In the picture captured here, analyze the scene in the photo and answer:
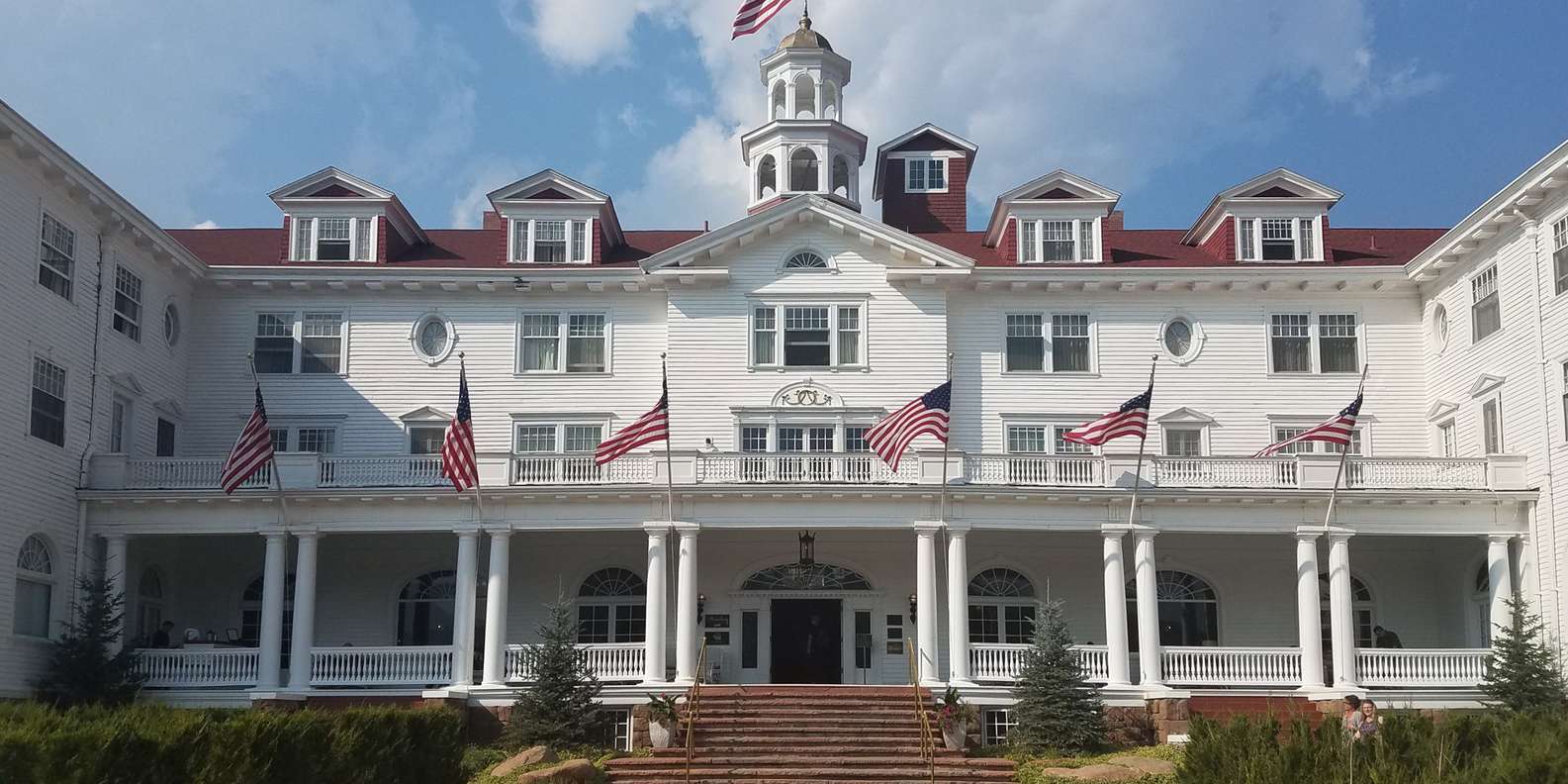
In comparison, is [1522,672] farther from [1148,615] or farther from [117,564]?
[117,564]

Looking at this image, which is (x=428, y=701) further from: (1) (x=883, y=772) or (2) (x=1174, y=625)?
(2) (x=1174, y=625)

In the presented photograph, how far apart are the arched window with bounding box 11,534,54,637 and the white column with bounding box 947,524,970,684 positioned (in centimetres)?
1795

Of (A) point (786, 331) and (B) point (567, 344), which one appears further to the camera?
(B) point (567, 344)

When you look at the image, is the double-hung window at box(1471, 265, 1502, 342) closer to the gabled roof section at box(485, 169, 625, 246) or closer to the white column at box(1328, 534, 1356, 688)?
the white column at box(1328, 534, 1356, 688)

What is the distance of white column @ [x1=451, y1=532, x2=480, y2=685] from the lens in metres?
32.3

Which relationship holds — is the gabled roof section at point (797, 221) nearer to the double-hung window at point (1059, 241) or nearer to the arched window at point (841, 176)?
the double-hung window at point (1059, 241)

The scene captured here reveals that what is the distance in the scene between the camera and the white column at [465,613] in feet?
106

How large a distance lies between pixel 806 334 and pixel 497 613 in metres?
9.82

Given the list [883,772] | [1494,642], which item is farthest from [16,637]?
[1494,642]

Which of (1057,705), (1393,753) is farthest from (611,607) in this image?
(1393,753)

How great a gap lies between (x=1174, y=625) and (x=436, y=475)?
56.0 ft

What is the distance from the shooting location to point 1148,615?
32750 millimetres

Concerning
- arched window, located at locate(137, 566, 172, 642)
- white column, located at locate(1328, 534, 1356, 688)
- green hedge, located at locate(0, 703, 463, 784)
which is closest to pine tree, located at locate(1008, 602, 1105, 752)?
white column, located at locate(1328, 534, 1356, 688)

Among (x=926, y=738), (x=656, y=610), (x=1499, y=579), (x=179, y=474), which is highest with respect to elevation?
(x=179, y=474)
